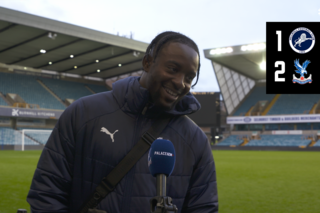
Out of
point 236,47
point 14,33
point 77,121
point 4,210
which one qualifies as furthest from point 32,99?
point 77,121

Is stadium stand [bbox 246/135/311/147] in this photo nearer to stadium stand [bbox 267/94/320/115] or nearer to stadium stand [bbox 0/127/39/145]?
stadium stand [bbox 267/94/320/115]

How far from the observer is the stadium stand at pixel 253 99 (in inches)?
2021

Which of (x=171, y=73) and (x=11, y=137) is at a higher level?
(x=171, y=73)

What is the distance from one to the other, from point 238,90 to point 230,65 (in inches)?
253

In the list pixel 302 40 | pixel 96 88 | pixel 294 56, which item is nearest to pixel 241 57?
pixel 294 56

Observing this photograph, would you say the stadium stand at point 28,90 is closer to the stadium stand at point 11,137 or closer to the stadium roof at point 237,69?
the stadium stand at point 11,137

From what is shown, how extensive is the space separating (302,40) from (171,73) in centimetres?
3558

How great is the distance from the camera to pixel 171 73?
1.74 m

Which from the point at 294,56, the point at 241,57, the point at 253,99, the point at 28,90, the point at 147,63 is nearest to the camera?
the point at 147,63

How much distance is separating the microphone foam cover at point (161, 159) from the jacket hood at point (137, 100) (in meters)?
0.39

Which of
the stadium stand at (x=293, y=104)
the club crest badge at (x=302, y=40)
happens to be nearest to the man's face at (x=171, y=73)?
the club crest badge at (x=302, y=40)

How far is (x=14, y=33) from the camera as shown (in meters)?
28.5

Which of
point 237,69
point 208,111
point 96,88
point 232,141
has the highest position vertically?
point 237,69

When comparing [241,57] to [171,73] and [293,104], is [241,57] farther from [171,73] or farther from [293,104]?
[171,73]
